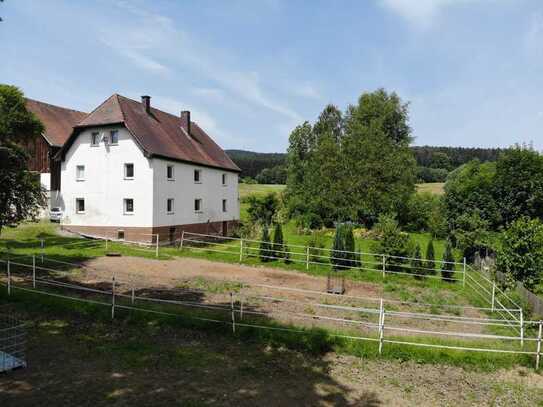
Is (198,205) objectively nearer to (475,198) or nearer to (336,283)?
(336,283)

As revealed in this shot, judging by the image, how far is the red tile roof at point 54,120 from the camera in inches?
1313

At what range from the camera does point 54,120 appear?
35219mm

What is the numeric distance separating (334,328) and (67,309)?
791cm

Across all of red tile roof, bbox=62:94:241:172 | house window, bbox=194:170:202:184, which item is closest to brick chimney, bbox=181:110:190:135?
red tile roof, bbox=62:94:241:172

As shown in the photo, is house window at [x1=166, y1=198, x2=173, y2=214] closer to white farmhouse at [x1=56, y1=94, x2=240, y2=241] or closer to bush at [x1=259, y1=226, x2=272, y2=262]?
white farmhouse at [x1=56, y1=94, x2=240, y2=241]

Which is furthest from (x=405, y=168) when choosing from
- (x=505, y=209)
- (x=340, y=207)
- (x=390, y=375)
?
(x=390, y=375)

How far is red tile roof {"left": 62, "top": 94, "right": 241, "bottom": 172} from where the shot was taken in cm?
2706

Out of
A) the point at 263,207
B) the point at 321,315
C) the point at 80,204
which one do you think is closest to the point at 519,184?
the point at 321,315

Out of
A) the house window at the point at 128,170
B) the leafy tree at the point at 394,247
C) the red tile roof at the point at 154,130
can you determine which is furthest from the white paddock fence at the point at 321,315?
the red tile roof at the point at 154,130

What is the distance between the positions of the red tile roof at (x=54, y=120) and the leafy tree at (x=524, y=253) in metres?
33.0

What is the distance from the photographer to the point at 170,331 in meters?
10.4

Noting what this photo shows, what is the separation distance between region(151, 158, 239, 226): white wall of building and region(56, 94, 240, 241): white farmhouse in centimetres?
7

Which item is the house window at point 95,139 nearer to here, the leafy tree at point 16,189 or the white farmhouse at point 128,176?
the white farmhouse at point 128,176

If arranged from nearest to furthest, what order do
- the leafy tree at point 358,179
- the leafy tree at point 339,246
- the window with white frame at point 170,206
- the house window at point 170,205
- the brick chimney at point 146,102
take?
the leafy tree at point 339,246
the window with white frame at point 170,206
the house window at point 170,205
the brick chimney at point 146,102
the leafy tree at point 358,179
